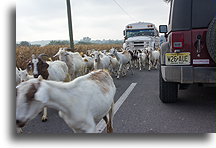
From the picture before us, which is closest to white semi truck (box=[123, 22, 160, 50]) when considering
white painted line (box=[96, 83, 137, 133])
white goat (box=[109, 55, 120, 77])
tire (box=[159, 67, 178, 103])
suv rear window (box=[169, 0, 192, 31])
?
white goat (box=[109, 55, 120, 77])

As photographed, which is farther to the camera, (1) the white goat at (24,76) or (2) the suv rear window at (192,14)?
(1) the white goat at (24,76)

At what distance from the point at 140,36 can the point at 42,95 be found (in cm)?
1659

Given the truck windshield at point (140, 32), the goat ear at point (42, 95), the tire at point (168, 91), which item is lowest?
the tire at point (168, 91)

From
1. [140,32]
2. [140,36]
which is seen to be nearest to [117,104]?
[140,36]

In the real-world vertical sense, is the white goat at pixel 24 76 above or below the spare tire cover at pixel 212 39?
below

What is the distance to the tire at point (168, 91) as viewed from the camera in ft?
18.2

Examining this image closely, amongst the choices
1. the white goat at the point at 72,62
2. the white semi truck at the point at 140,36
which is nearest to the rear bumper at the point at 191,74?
the white goat at the point at 72,62

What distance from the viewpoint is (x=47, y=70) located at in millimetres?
5668

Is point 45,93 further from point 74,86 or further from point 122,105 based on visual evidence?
point 122,105

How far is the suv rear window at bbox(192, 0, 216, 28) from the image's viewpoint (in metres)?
4.39

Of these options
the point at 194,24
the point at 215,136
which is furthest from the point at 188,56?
the point at 215,136

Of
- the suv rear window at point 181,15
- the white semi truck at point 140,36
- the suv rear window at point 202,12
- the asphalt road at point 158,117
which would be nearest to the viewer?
the asphalt road at point 158,117

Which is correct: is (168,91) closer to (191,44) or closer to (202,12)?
(191,44)

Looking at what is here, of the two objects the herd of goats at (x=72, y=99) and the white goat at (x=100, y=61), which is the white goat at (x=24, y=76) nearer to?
the herd of goats at (x=72, y=99)
